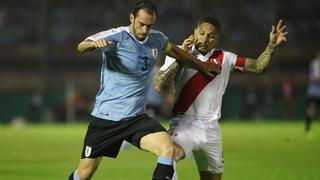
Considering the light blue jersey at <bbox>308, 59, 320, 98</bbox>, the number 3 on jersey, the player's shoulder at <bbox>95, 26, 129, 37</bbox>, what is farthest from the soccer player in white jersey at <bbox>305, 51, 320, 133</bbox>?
the player's shoulder at <bbox>95, 26, 129, 37</bbox>

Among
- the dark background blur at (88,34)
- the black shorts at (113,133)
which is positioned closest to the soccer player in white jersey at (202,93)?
the black shorts at (113,133)

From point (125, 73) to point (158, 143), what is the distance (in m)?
0.80

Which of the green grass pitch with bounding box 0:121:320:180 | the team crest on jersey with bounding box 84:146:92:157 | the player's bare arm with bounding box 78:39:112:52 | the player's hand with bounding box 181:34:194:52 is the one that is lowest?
the green grass pitch with bounding box 0:121:320:180

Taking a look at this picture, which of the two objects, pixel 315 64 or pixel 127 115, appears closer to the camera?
pixel 127 115

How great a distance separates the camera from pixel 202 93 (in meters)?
8.06

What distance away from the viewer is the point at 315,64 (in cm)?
1972

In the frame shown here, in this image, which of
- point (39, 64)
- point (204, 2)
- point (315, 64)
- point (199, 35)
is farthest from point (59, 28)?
point (199, 35)

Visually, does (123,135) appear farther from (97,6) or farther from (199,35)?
(97,6)

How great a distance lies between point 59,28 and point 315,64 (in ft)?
95.7

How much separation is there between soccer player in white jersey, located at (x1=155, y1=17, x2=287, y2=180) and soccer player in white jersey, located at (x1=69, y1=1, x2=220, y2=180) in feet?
0.72

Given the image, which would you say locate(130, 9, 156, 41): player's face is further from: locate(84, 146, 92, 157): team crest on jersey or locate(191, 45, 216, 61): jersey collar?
locate(84, 146, 92, 157): team crest on jersey

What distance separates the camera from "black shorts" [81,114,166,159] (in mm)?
7707

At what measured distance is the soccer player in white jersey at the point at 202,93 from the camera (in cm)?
789

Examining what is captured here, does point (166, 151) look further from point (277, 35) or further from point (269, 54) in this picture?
point (277, 35)
